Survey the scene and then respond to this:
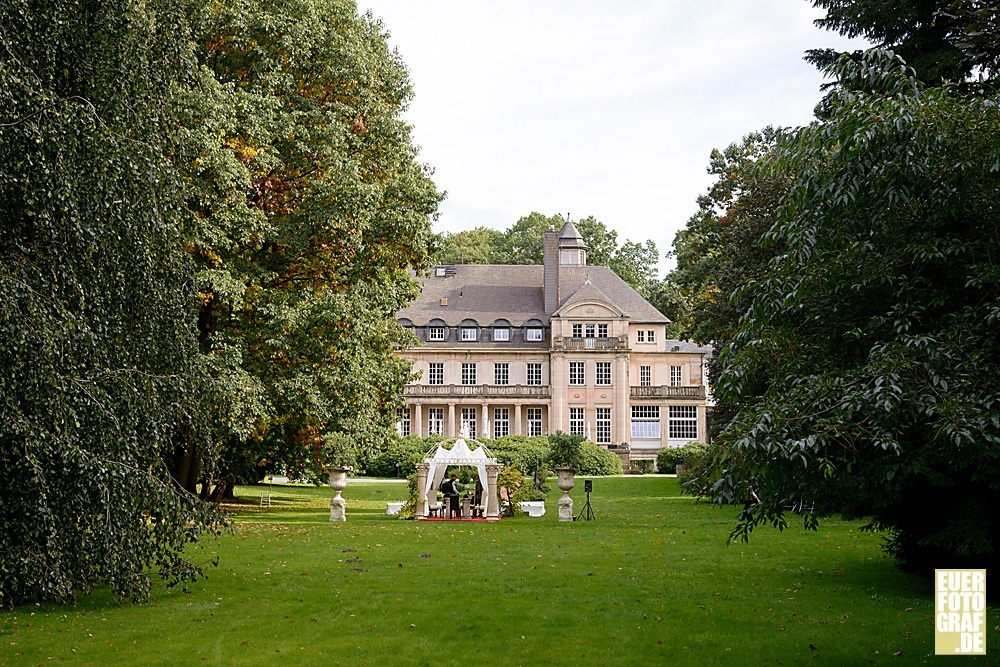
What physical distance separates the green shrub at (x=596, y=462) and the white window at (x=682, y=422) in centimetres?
1246

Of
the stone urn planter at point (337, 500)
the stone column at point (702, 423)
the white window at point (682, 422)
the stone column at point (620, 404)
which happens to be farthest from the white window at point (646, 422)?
the stone urn planter at point (337, 500)

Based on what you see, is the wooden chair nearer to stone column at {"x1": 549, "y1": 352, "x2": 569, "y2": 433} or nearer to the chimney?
stone column at {"x1": 549, "y1": 352, "x2": 569, "y2": 433}

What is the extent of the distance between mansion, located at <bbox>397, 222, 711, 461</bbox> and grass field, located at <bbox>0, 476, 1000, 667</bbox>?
43890 mm

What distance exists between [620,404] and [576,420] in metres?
2.90

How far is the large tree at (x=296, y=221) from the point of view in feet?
63.9

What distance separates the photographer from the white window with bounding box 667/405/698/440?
63500 millimetres

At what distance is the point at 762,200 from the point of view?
25484 mm

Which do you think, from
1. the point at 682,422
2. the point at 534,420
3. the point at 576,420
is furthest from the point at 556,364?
the point at 682,422

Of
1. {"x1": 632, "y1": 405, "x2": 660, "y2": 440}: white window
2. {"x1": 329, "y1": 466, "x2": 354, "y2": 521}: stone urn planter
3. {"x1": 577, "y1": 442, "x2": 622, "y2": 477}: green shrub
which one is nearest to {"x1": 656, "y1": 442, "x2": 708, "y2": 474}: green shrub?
{"x1": 577, "y1": 442, "x2": 622, "y2": 477}: green shrub

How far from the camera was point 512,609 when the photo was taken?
37.0ft

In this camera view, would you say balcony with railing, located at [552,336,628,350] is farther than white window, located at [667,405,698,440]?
No

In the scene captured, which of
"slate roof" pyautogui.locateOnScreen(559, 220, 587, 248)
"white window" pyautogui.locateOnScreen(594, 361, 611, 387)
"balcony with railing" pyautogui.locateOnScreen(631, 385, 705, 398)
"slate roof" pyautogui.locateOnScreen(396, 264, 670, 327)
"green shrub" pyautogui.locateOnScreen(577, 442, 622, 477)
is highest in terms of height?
"slate roof" pyautogui.locateOnScreen(559, 220, 587, 248)

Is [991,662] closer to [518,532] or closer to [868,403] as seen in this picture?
[868,403]

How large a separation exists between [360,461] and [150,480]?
40166 millimetres
